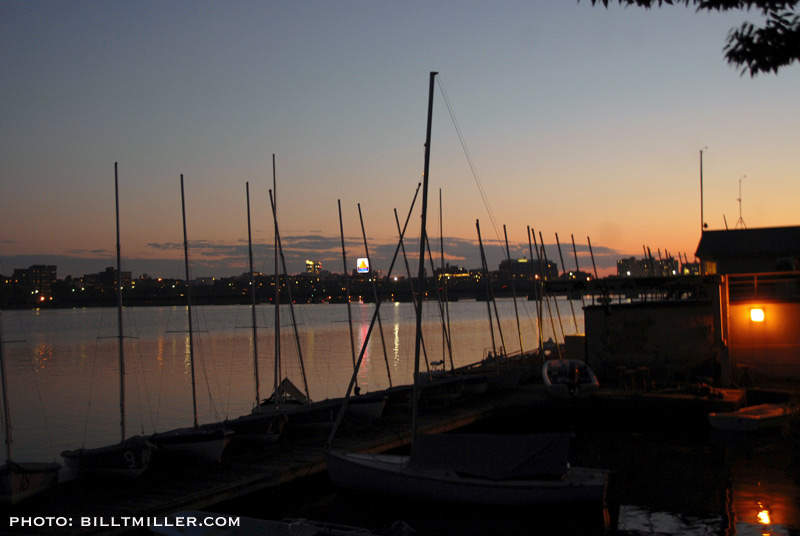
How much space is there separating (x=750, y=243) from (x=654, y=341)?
29.8 feet

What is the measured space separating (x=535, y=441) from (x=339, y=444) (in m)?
6.45

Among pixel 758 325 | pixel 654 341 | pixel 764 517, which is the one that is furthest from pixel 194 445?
pixel 758 325

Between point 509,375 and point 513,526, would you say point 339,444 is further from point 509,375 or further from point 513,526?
point 509,375

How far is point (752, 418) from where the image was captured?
2314 centimetres

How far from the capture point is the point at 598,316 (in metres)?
31.9

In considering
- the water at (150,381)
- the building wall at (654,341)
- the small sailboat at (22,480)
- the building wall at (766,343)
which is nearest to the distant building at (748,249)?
the building wall at (654,341)

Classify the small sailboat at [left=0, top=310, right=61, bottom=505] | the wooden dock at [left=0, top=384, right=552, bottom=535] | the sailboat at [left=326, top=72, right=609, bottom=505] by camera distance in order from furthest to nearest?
the sailboat at [left=326, top=72, right=609, bottom=505], the small sailboat at [left=0, top=310, right=61, bottom=505], the wooden dock at [left=0, top=384, right=552, bottom=535]

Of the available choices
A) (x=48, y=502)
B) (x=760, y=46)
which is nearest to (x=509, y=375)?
(x=48, y=502)

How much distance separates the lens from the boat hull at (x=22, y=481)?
14.6 m

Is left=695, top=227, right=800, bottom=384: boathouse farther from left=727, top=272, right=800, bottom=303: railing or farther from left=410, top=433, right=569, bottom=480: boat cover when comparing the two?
left=410, top=433, right=569, bottom=480: boat cover

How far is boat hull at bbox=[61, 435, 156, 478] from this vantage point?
1638 cm

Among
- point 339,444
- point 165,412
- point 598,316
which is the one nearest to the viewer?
point 339,444

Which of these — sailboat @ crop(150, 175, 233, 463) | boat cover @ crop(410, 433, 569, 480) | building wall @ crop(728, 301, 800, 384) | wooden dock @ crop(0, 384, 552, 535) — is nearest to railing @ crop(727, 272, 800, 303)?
building wall @ crop(728, 301, 800, 384)

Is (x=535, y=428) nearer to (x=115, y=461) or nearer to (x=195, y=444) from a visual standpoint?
(x=195, y=444)
